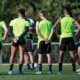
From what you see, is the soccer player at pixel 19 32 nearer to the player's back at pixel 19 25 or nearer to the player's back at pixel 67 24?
the player's back at pixel 19 25

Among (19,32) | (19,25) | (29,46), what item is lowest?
(29,46)

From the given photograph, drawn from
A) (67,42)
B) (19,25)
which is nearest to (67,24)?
(67,42)

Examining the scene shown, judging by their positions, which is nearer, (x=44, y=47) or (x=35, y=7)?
(x=44, y=47)

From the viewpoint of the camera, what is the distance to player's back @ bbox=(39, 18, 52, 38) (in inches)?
612

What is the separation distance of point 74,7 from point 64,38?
2300 cm

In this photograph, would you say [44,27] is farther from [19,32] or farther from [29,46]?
[29,46]

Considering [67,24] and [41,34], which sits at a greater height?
[67,24]

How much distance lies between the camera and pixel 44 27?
15.6 metres

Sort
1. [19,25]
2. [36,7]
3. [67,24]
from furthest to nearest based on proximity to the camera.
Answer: [36,7], [67,24], [19,25]

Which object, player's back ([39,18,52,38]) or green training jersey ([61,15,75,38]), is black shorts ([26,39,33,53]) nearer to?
player's back ([39,18,52,38])

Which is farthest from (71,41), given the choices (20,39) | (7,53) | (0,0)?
(0,0)

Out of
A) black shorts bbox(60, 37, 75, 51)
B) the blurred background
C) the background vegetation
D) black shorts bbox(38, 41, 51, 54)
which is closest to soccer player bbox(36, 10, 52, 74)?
black shorts bbox(38, 41, 51, 54)

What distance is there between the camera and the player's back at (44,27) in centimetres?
1554

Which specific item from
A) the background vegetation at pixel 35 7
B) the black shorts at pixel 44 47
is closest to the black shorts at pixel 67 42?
the black shorts at pixel 44 47
